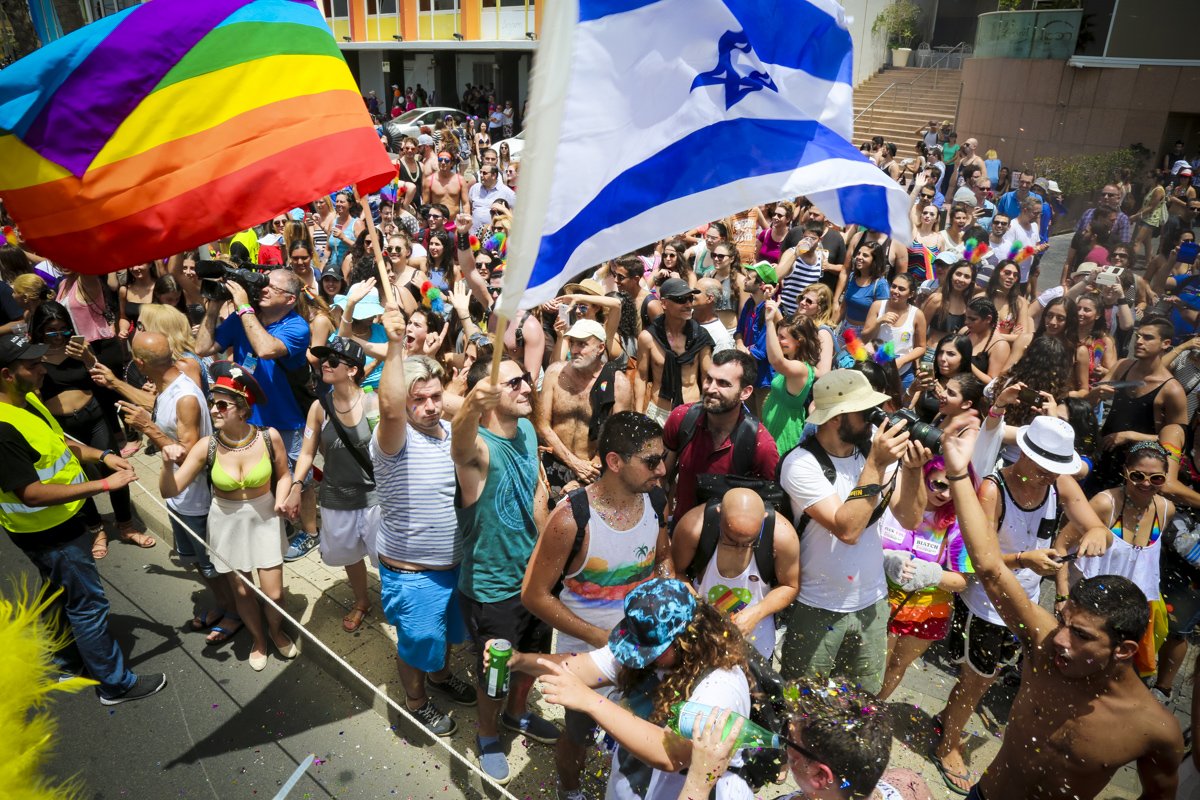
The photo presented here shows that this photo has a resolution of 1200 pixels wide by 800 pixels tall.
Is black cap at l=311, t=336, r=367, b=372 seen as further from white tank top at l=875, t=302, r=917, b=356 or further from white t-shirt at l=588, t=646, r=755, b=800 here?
white tank top at l=875, t=302, r=917, b=356

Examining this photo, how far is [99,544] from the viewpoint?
229 inches

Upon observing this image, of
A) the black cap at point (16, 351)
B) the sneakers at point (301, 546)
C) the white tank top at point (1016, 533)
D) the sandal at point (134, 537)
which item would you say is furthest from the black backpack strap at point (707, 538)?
the sandal at point (134, 537)

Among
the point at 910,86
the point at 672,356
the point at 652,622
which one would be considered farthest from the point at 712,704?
the point at 910,86

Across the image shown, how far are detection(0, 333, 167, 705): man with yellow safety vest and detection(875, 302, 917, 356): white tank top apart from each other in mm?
5606

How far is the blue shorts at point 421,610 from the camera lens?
153 inches

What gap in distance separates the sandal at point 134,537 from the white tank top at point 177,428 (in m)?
1.47

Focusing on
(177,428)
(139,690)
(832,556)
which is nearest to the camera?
(832,556)

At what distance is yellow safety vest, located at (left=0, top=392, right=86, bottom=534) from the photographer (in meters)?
3.92

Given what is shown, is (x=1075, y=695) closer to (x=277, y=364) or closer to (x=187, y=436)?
(x=187, y=436)

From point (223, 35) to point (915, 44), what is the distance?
29774 mm

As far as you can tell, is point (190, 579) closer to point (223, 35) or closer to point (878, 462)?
point (223, 35)

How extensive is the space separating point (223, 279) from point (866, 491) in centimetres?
487

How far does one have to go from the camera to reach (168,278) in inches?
282

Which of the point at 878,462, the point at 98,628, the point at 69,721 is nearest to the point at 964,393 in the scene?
the point at 878,462
